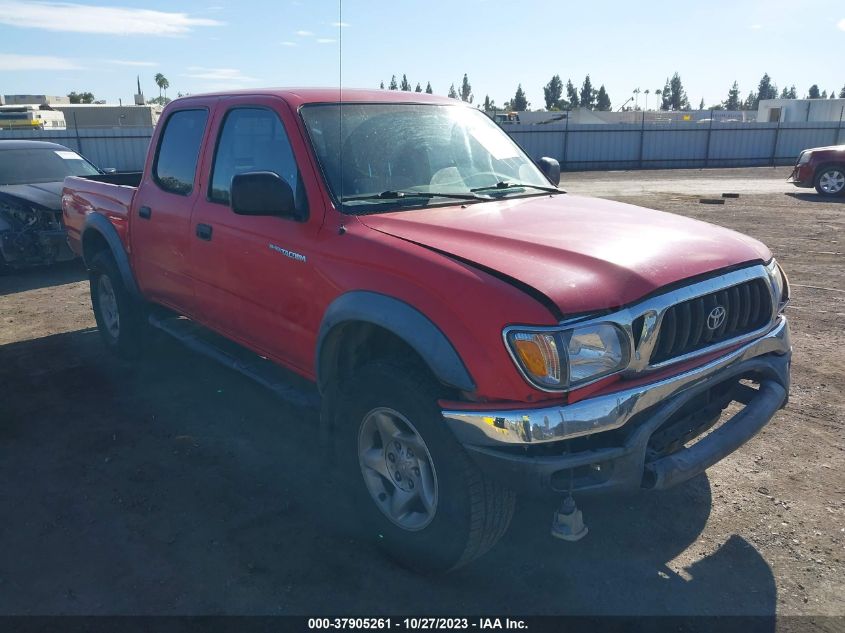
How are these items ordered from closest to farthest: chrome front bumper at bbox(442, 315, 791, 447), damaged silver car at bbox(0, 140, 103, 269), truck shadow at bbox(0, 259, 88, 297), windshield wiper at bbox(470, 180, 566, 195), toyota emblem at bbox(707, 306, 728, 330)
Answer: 1. chrome front bumper at bbox(442, 315, 791, 447)
2. toyota emblem at bbox(707, 306, 728, 330)
3. windshield wiper at bbox(470, 180, 566, 195)
4. damaged silver car at bbox(0, 140, 103, 269)
5. truck shadow at bbox(0, 259, 88, 297)

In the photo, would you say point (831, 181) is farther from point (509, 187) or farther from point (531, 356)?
point (531, 356)

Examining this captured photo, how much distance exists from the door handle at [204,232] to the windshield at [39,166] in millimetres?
6414

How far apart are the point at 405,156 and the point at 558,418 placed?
191cm

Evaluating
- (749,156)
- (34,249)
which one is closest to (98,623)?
(34,249)

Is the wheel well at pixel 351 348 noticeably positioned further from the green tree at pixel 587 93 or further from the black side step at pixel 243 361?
the green tree at pixel 587 93

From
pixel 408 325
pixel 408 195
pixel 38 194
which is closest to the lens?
pixel 408 325

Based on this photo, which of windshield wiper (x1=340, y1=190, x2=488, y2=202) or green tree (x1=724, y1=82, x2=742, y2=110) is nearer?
windshield wiper (x1=340, y1=190, x2=488, y2=202)

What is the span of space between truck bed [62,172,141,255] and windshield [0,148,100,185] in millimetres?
3478

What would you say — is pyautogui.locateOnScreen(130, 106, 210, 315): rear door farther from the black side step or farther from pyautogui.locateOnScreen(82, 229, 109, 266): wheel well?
pyautogui.locateOnScreen(82, 229, 109, 266): wheel well

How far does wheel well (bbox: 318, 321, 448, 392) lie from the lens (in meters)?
3.22

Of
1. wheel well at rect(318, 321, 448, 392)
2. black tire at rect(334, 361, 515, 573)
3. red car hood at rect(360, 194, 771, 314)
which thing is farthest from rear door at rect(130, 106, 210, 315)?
black tire at rect(334, 361, 515, 573)

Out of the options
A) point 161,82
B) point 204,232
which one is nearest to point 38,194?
point 204,232

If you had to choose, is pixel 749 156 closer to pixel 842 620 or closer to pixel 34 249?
pixel 34 249

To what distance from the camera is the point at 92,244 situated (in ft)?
19.9
